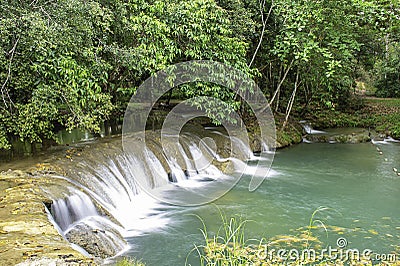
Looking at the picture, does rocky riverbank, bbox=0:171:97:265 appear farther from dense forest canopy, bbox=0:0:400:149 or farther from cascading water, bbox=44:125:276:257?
dense forest canopy, bbox=0:0:400:149

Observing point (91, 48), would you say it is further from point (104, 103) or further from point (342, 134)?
point (342, 134)

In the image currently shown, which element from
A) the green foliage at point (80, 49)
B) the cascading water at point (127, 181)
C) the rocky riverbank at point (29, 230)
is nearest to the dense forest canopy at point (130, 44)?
the green foliage at point (80, 49)

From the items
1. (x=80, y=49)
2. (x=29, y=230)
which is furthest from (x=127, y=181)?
(x=29, y=230)

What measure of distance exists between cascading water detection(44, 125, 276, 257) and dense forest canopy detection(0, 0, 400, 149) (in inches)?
34.6

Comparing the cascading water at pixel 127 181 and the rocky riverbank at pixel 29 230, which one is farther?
the cascading water at pixel 127 181

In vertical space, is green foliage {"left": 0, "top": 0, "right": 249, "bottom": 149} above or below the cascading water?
above

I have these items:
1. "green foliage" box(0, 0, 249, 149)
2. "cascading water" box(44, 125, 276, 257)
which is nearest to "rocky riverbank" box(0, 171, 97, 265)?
"cascading water" box(44, 125, 276, 257)

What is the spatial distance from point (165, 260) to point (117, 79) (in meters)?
6.37

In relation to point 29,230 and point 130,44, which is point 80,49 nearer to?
point 130,44

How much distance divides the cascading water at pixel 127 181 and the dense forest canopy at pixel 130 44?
2.88 ft

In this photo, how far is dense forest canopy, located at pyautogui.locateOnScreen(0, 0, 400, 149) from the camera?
20.9ft

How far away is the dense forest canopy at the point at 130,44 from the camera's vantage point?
6.36 metres

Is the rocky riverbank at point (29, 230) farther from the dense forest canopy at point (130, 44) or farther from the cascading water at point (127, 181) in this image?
the dense forest canopy at point (130, 44)

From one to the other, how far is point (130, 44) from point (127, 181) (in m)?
3.59
